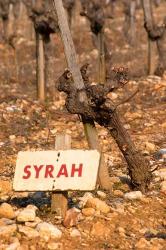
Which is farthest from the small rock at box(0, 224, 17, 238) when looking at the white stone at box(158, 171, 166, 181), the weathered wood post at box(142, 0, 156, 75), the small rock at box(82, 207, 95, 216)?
the weathered wood post at box(142, 0, 156, 75)

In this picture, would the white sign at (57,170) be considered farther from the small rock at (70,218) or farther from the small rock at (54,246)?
the small rock at (54,246)

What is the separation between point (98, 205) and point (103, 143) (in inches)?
147

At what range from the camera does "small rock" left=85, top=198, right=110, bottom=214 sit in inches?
217

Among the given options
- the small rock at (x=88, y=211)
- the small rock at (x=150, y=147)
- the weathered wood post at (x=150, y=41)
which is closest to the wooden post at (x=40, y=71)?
the weathered wood post at (x=150, y=41)

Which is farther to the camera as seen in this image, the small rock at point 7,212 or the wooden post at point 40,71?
the wooden post at point 40,71

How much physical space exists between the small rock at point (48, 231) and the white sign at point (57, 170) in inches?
16.1

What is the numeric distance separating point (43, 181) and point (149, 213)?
120 centimetres

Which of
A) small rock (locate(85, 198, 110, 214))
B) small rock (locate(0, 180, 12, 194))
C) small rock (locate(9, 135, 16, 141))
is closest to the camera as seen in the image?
small rock (locate(85, 198, 110, 214))

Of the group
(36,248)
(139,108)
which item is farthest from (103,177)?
(139,108)

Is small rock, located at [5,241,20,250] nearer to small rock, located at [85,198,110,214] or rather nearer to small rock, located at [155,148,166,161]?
small rock, located at [85,198,110,214]

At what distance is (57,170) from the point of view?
5.33 metres

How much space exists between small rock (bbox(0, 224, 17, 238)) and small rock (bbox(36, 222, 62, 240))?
22 centimetres

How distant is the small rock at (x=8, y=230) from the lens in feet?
16.2

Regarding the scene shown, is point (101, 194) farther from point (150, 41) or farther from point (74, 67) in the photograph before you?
point (150, 41)
